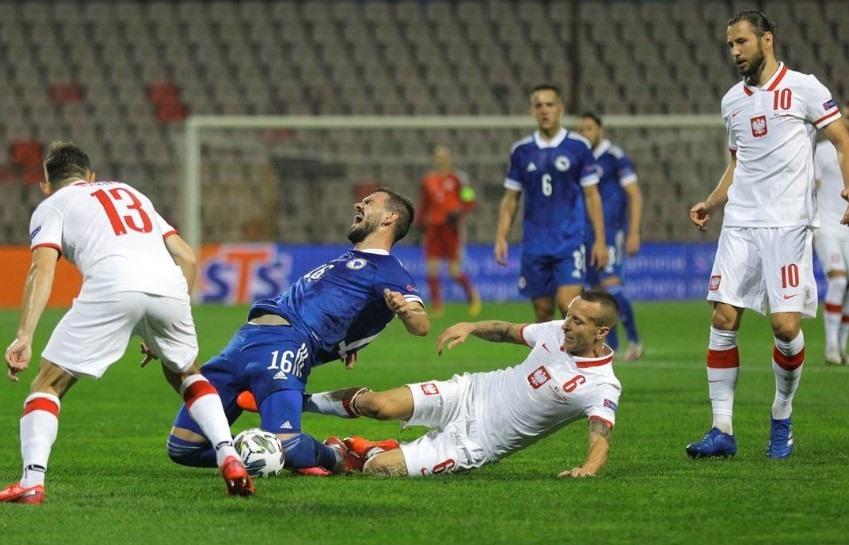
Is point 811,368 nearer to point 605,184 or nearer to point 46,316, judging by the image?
point 605,184

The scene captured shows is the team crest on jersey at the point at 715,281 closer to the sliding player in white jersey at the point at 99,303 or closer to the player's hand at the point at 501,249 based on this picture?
the sliding player in white jersey at the point at 99,303

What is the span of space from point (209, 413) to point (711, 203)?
324 cm

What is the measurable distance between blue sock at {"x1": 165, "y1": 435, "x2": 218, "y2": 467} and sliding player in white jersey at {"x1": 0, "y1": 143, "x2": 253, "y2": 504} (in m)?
0.60

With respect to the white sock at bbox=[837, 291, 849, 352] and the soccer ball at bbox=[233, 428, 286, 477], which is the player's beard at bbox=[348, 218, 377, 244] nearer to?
the soccer ball at bbox=[233, 428, 286, 477]

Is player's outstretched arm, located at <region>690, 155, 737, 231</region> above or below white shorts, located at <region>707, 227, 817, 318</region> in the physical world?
above

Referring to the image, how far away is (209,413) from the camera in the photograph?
6785 millimetres

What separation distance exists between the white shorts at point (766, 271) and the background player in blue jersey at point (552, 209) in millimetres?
4009

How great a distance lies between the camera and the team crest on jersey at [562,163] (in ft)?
40.4

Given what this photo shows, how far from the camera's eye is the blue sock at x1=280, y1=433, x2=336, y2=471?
7277mm

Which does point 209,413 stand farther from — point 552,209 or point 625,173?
point 625,173

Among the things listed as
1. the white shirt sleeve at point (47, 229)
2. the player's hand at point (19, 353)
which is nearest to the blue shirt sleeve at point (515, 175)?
the white shirt sleeve at point (47, 229)

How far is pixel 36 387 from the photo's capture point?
6.61 meters

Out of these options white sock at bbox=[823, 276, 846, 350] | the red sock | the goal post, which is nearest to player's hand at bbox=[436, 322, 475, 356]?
white sock at bbox=[823, 276, 846, 350]

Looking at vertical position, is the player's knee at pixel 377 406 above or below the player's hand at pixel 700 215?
below
